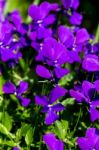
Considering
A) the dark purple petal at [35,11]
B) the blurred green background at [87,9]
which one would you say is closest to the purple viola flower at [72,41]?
the dark purple petal at [35,11]

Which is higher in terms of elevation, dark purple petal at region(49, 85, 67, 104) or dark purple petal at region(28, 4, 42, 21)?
dark purple petal at region(28, 4, 42, 21)

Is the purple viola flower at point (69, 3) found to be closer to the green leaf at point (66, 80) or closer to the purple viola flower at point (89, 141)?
the green leaf at point (66, 80)

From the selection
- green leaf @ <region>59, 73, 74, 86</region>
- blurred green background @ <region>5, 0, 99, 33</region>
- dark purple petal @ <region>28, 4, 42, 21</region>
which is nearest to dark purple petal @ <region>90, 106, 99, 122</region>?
green leaf @ <region>59, 73, 74, 86</region>

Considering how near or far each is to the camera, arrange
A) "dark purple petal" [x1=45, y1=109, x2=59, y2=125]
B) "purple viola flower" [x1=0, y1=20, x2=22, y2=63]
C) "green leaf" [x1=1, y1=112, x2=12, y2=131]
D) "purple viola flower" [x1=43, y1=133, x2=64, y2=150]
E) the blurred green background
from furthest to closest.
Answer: the blurred green background < "purple viola flower" [x1=0, y1=20, x2=22, y2=63] < "green leaf" [x1=1, y1=112, x2=12, y2=131] < "dark purple petal" [x1=45, y1=109, x2=59, y2=125] < "purple viola flower" [x1=43, y1=133, x2=64, y2=150]

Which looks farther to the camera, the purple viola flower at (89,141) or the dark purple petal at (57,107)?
the dark purple petal at (57,107)

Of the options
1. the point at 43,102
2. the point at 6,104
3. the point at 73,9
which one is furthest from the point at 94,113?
the point at 73,9

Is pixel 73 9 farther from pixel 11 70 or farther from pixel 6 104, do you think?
pixel 6 104

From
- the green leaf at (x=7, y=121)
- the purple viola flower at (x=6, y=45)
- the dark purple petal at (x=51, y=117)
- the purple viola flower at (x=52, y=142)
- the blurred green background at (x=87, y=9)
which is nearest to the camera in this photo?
the purple viola flower at (x=52, y=142)

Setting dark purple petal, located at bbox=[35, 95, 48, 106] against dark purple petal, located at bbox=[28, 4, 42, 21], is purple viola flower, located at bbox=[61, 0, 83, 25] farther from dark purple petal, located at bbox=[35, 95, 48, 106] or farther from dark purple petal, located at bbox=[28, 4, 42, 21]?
dark purple petal, located at bbox=[35, 95, 48, 106]
